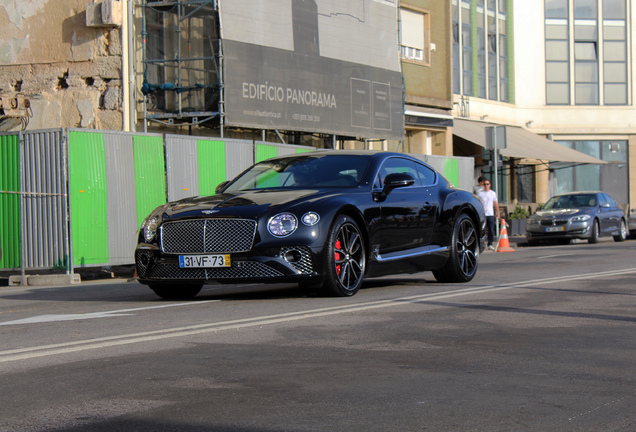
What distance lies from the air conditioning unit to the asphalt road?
1226cm

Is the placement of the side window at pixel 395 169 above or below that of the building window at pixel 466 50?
below

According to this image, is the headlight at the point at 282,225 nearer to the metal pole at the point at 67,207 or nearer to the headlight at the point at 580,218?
the metal pole at the point at 67,207

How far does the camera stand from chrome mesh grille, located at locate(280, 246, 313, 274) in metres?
8.55

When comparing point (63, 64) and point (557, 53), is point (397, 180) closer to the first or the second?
point (63, 64)

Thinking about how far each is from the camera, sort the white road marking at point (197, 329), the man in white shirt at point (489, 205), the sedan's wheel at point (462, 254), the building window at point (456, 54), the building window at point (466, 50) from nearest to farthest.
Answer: the white road marking at point (197, 329)
the sedan's wheel at point (462, 254)
the man in white shirt at point (489, 205)
the building window at point (456, 54)
the building window at point (466, 50)

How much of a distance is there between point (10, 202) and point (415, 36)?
798 inches

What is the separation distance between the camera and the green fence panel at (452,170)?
25827mm

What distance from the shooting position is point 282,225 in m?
8.59

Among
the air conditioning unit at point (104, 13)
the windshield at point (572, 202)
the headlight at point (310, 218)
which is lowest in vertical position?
the windshield at point (572, 202)

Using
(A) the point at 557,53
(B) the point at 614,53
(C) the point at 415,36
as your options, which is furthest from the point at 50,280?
(B) the point at 614,53

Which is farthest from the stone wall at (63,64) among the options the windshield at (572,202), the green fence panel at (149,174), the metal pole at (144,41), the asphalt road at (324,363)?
the windshield at (572,202)

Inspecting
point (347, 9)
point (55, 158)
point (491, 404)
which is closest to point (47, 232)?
point (55, 158)

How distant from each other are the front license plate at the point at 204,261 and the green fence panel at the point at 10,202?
6161 mm

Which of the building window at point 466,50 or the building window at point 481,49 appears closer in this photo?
the building window at point 481,49
